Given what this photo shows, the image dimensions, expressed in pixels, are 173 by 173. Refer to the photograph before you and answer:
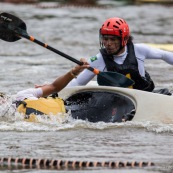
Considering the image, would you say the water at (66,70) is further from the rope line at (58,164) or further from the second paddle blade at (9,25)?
the second paddle blade at (9,25)

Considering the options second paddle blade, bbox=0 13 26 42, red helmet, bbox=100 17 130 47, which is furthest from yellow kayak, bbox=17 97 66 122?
second paddle blade, bbox=0 13 26 42

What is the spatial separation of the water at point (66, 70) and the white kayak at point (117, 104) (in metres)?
0.11

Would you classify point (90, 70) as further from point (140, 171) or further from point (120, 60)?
point (140, 171)

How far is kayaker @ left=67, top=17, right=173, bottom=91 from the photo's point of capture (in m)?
9.72

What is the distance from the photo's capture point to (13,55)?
17.9 m

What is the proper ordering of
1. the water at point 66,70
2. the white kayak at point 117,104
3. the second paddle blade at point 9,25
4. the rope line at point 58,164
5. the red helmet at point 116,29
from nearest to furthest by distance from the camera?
the rope line at point 58,164 < the water at point 66,70 < the white kayak at point 117,104 < the red helmet at point 116,29 < the second paddle blade at point 9,25

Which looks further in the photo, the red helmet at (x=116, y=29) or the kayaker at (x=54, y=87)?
the red helmet at (x=116, y=29)

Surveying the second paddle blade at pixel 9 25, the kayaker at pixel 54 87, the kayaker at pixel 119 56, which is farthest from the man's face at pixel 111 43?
the second paddle blade at pixel 9 25

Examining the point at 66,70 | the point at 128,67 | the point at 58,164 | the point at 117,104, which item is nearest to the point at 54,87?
the point at 117,104

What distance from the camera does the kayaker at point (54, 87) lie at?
373 inches

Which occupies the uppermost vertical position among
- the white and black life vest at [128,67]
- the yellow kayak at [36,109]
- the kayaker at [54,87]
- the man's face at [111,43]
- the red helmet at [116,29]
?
the red helmet at [116,29]

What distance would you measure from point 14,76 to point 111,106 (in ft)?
17.8

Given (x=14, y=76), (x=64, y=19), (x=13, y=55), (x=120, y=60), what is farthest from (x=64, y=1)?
(x=120, y=60)

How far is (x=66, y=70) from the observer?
15.7 m
